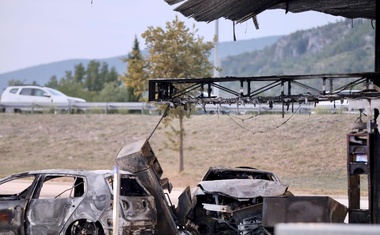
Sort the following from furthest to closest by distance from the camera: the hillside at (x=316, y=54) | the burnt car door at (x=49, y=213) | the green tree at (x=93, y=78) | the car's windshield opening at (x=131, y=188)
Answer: the hillside at (x=316, y=54), the green tree at (x=93, y=78), the car's windshield opening at (x=131, y=188), the burnt car door at (x=49, y=213)

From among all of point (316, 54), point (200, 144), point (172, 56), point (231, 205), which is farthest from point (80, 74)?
point (231, 205)

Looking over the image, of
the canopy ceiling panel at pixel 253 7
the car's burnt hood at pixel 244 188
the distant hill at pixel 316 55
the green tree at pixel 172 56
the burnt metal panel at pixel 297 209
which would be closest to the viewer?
the burnt metal panel at pixel 297 209

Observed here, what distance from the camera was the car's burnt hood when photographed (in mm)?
17500

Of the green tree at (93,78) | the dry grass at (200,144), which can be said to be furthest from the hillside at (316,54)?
the dry grass at (200,144)

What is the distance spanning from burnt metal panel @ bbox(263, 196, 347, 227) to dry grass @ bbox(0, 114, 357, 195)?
15571 millimetres

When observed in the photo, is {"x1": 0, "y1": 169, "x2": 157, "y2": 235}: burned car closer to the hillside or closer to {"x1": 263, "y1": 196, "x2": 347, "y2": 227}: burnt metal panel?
{"x1": 263, "y1": 196, "x2": 347, "y2": 227}: burnt metal panel

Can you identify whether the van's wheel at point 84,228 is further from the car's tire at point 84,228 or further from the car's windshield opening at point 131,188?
the car's windshield opening at point 131,188

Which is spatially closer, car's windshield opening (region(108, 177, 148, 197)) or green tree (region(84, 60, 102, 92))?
car's windshield opening (region(108, 177, 148, 197))

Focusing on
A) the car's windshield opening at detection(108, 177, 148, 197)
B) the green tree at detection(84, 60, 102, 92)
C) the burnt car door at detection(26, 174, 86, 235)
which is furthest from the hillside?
the burnt car door at detection(26, 174, 86, 235)

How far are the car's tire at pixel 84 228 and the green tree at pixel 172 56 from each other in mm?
18471

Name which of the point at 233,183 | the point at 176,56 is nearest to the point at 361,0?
the point at 233,183

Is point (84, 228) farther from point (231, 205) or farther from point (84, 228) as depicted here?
point (231, 205)

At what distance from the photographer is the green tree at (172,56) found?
33.7 meters

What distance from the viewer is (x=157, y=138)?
41906 millimetres
